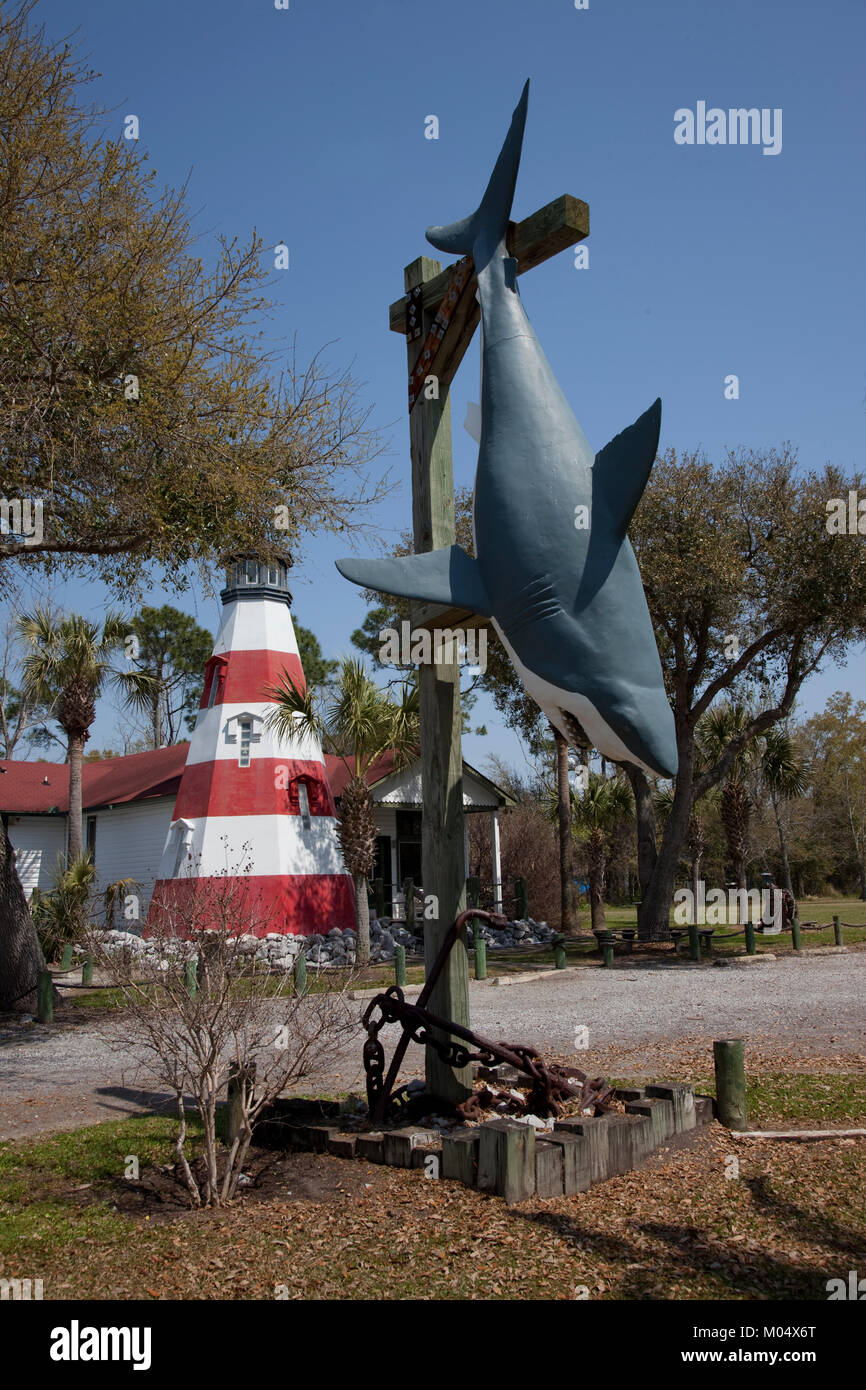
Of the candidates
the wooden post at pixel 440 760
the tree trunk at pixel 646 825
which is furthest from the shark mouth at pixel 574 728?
the tree trunk at pixel 646 825

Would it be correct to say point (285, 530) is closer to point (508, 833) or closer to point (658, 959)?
point (658, 959)

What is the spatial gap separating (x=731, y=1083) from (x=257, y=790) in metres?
16.0

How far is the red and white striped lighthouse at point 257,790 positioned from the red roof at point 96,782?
15.7ft

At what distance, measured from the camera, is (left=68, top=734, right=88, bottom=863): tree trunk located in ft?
82.0

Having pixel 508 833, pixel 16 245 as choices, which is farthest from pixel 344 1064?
pixel 508 833

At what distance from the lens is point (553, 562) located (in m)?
4.74

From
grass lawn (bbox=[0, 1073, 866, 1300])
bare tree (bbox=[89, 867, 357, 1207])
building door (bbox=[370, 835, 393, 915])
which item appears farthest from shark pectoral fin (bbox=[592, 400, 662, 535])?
building door (bbox=[370, 835, 393, 915])

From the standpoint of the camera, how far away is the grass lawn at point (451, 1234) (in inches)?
155

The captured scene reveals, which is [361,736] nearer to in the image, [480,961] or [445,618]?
[480,961]

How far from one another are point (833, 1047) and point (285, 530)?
7431 millimetres

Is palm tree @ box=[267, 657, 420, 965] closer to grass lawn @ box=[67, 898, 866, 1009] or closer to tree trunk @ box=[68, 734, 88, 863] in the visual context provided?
grass lawn @ box=[67, 898, 866, 1009]

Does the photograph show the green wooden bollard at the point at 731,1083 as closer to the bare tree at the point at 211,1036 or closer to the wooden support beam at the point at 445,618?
the bare tree at the point at 211,1036

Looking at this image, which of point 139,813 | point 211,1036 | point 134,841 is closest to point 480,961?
point 211,1036
